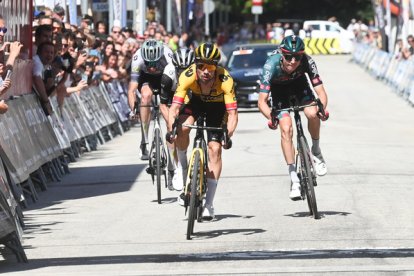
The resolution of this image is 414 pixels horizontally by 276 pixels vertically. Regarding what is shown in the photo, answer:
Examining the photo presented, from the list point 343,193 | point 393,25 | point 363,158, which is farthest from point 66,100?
point 393,25

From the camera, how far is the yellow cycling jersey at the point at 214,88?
1295cm

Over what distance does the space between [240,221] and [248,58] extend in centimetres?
2097

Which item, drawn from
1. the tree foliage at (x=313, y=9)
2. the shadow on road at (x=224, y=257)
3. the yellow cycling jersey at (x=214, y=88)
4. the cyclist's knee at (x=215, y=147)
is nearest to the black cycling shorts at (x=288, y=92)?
the yellow cycling jersey at (x=214, y=88)

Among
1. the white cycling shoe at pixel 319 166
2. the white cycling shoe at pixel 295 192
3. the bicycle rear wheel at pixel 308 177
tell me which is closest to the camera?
the bicycle rear wheel at pixel 308 177

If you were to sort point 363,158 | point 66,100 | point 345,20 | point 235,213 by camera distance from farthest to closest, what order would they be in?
point 345,20 → point 66,100 → point 363,158 → point 235,213

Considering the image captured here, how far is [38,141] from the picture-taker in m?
17.9

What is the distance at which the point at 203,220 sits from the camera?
1349 cm

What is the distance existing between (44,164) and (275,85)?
533 cm

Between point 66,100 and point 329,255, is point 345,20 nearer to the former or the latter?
point 66,100

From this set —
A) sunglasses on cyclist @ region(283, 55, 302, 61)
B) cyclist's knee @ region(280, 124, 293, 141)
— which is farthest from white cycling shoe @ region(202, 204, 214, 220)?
sunglasses on cyclist @ region(283, 55, 302, 61)

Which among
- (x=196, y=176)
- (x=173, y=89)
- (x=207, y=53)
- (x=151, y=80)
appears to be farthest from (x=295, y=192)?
(x=151, y=80)

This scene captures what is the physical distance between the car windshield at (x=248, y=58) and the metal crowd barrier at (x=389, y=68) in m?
4.20

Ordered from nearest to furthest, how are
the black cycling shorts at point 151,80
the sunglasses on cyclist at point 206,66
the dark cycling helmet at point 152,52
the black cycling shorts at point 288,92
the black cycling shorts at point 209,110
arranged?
the sunglasses on cyclist at point 206,66, the black cycling shorts at point 209,110, the black cycling shorts at point 288,92, the dark cycling helmet at point 152,52, the black cycling shorts at point 151,80

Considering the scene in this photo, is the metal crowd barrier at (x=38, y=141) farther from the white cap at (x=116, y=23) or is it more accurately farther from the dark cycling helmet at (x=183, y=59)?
the white cap at (x=116, y=23)
